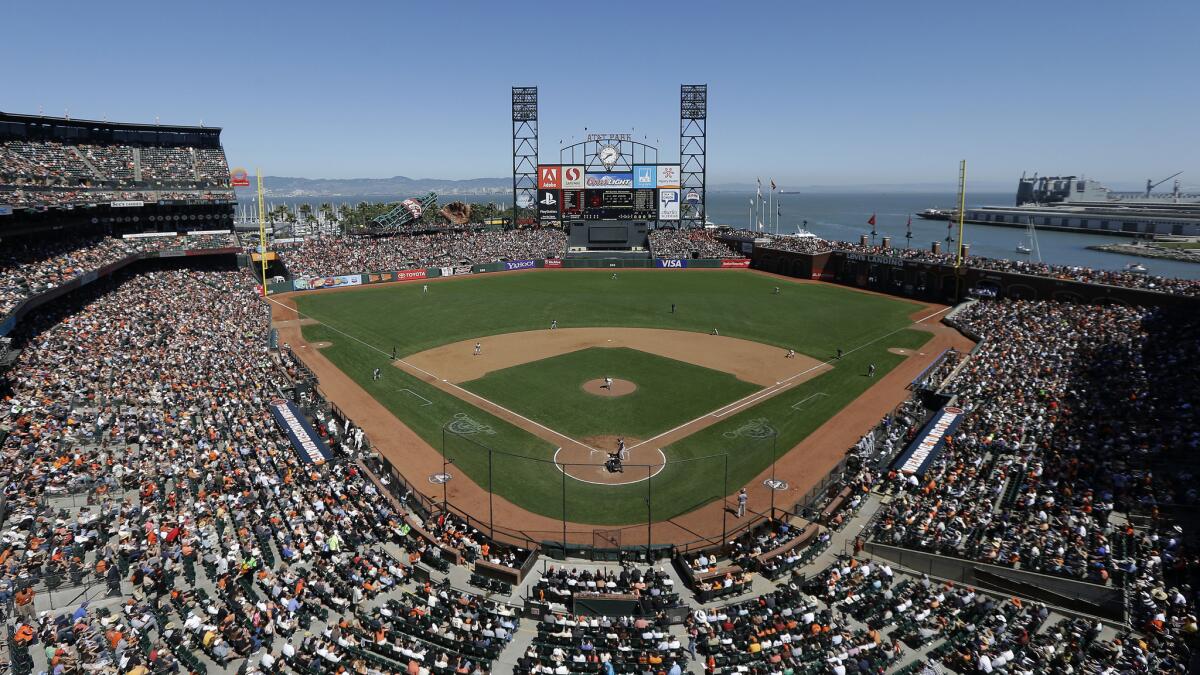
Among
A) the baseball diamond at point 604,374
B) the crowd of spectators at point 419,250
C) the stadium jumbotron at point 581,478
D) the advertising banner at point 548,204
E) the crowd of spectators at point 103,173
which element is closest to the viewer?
the stadium jumbotron at point 581,478

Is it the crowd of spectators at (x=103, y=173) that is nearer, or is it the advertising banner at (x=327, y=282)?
the crowd of spectators at (x=103, y=173)

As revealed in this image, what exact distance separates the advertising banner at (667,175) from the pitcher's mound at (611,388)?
5985cm

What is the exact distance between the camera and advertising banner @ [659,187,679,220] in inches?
3775

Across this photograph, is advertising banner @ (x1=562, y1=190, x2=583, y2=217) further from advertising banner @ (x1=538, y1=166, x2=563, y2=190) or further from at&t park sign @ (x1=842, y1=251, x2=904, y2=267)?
at&t park sign @ (x1=842, y1=251, x2=904, y2=267)

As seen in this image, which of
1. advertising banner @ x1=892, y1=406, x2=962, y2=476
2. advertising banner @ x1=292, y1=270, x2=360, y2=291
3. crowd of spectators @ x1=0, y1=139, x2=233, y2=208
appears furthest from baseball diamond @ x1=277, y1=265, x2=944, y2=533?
crowd of spectators @ x1=0, y1=139, x2=233, y2=208

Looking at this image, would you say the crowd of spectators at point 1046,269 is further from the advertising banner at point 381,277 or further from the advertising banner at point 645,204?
the advertising banner at point 381,277

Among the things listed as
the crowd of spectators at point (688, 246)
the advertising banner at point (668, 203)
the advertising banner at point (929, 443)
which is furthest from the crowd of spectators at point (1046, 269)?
the advertising banner at point (929, 443)

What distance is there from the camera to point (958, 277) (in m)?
64.2

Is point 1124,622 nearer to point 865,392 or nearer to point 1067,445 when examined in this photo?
point 1067,445

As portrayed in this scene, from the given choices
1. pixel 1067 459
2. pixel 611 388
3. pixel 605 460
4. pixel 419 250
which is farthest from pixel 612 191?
pixel 1067 459

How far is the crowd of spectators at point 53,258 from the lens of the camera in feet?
120

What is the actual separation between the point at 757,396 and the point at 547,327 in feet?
75.7

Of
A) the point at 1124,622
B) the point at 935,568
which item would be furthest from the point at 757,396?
the point at 1124,622

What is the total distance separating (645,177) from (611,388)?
61105 millimetres
